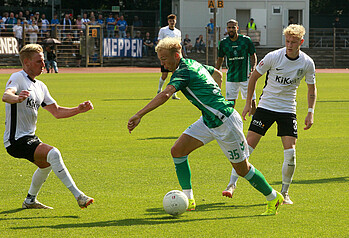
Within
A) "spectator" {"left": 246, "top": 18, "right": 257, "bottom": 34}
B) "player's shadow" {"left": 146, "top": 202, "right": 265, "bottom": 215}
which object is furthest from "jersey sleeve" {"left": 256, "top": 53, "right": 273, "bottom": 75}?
"spectator" {"left": 246, "top": 18, "right": 257, "bottom": 34}

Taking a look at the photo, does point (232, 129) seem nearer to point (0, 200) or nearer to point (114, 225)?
point (114, 225)

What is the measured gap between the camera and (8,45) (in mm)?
38344

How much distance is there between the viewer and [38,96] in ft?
22.0

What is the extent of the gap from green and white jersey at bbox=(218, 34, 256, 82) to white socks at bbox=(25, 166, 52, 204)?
23.7 feet

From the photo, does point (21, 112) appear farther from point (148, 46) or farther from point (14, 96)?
point (148, 46)

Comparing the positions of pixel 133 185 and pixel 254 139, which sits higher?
pixel 254 139

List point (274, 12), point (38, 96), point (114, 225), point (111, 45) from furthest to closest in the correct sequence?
point (274, 12), point (111, 45), point (38, 96), point (114, 225)

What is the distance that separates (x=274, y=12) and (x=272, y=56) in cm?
4068

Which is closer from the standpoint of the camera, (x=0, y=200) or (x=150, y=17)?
(x=0, y=200)

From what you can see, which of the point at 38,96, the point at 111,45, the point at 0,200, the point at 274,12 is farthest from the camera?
the point at 274,12

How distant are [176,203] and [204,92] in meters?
1.20

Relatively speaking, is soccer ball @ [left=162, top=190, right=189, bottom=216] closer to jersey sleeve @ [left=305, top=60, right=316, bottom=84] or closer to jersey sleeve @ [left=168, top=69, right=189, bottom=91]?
jersey sleeve @ [left=168, top=69, right=189, bottom=91]

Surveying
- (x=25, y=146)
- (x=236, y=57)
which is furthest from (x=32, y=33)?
(x=25, y=146)

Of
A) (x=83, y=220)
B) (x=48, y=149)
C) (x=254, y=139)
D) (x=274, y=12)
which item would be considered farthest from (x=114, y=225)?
(x=274, y=12)
